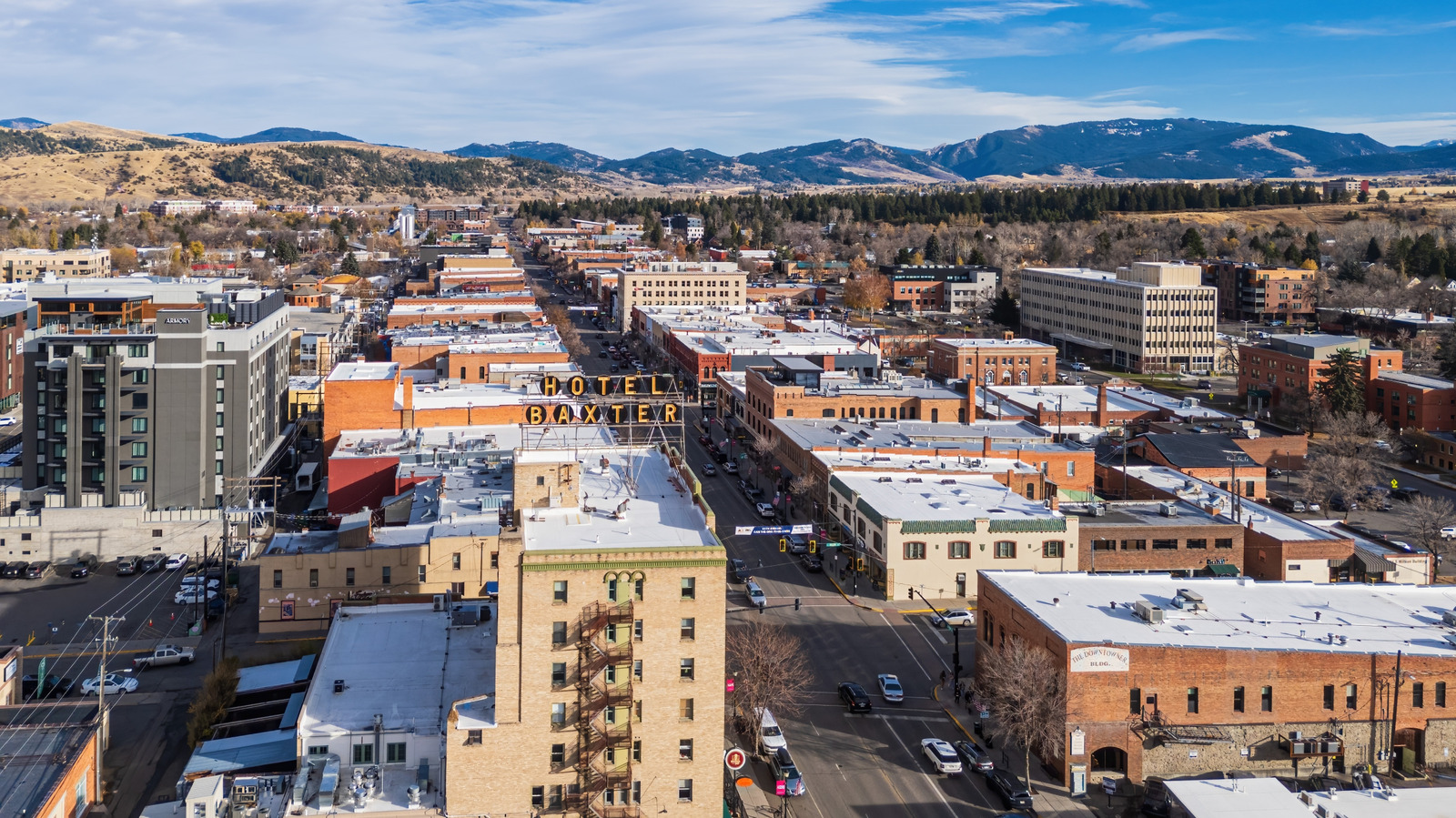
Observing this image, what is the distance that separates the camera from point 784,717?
46.2 meters

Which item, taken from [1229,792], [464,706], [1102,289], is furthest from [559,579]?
[1102,289]

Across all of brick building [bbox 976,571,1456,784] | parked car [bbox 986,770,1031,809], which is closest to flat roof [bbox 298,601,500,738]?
parked car [bbox 986,770,1031,809]

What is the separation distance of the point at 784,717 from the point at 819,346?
7982cm

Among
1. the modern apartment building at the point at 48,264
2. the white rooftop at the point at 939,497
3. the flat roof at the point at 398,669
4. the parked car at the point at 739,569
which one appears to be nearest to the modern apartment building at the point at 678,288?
the modern apartment building at the point at 48,264

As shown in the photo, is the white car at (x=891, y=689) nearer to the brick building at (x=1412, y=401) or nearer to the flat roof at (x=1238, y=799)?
the flat roof at (x=1238, y=799)

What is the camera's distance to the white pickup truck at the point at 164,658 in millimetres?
52844

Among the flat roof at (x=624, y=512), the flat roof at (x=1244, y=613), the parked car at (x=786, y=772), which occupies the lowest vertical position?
the parked car at (x=786, y=772)

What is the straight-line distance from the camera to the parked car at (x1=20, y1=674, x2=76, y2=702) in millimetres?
46850

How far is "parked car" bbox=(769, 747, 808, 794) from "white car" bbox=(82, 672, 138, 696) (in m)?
27.2

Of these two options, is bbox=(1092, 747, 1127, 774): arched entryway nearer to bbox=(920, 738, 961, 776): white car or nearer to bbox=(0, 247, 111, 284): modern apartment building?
bbox=(920, 738, 961, 776): white car

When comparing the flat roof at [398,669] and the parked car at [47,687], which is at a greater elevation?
the flat roof at [398,669]

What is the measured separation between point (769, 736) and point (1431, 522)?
4822cm

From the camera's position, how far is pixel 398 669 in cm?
4116

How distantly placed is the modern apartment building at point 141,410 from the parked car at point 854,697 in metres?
45.4
